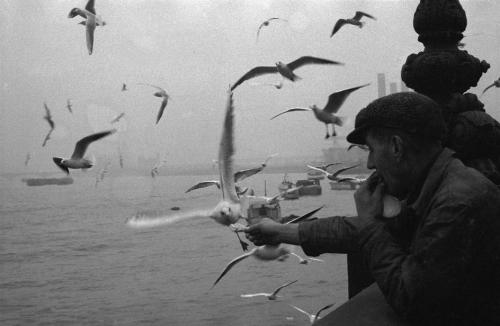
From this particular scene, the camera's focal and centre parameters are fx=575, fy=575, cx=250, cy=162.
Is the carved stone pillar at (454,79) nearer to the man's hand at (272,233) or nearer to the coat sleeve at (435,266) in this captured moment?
the man's hand at (272,233)

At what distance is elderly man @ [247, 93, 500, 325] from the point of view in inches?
63.5

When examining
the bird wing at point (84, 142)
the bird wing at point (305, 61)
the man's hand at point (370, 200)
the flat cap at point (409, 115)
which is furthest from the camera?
the bird wing at point (305, 61)

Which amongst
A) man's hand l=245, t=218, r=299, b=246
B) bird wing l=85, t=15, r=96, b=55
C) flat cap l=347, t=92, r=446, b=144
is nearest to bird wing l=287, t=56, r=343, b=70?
bird wing l=85, t=15, r=96, b=55

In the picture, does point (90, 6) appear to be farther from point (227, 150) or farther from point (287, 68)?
point (227, 150)

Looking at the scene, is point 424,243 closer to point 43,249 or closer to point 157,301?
point 157,301

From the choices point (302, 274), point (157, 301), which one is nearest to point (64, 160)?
point (157, 301)

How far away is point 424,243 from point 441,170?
0.94 ft

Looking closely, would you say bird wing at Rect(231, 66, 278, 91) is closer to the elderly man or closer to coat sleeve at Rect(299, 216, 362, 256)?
coat sleeve at Rect(299, 216, 362, 256)

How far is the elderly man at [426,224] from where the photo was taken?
5.29 ft

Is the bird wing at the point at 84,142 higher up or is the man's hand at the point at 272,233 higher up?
the man's hand at the point at 272,233

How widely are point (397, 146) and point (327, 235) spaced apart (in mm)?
553

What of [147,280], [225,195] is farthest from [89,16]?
[147,280]

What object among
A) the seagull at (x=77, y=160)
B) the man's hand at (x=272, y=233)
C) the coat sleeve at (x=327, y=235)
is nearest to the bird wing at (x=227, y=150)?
the man's hand at (x=272, y=233)

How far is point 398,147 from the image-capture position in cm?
185
